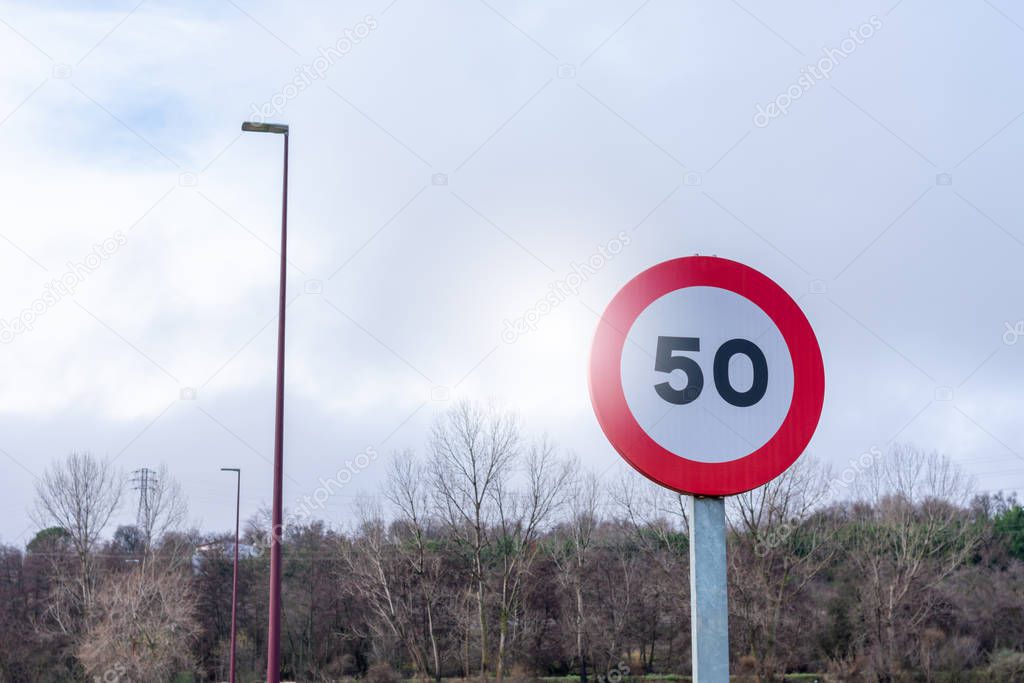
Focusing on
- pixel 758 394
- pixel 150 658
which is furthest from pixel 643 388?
pixel 150 658

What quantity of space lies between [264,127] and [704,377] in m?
11.1

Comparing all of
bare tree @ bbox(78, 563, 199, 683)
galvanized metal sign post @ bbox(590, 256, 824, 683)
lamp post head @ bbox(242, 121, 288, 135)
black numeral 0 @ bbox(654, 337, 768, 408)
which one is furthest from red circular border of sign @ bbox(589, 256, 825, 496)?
bare tree @ bbox(78, 563, 199, 683)

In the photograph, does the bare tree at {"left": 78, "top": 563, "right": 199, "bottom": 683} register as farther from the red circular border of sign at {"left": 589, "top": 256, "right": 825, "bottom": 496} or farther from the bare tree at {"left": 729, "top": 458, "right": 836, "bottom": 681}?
the red circular border of sign at {"left": 589, "top": 256, "right": 825, "bottom": 496}

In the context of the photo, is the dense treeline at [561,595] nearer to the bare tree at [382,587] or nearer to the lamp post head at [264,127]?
the bare tree at [382,587]

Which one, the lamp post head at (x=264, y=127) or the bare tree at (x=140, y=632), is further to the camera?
the bare tree at (x=140, y=632)

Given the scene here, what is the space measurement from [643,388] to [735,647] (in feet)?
123

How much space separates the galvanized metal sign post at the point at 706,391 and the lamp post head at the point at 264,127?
35.4 ft

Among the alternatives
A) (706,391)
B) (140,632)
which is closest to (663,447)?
(706,391)

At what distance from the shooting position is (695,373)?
3643 mm

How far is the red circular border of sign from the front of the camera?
359 cm

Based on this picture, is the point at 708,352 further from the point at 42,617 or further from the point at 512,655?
the point at 42,617

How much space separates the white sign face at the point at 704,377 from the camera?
361 centimetres

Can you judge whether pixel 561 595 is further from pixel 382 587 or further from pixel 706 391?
pixel 706 391

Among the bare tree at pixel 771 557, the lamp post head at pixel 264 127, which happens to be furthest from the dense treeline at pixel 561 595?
the lamp post head at pixel 264 127
